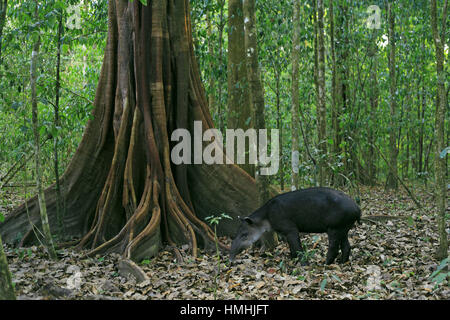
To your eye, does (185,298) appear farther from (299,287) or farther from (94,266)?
(94,266)

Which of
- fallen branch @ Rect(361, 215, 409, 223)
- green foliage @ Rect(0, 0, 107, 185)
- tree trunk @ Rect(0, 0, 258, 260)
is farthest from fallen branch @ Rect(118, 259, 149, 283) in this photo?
fallen branch @ Rect(361, 215, 409, 223)

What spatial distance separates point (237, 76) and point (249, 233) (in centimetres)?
462

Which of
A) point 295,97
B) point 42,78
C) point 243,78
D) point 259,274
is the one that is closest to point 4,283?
point 259,274

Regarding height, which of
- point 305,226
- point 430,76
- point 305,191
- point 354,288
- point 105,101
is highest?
point 430,76

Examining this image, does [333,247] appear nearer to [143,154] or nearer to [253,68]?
[253,68]

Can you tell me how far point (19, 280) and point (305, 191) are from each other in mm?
4075

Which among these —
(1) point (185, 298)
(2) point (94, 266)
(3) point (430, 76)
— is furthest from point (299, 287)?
(3) point (430, 76)

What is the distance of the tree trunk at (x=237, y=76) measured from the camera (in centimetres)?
1066

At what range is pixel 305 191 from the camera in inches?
282

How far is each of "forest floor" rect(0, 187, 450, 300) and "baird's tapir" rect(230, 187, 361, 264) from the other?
0.28 m

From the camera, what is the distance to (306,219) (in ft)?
23.2

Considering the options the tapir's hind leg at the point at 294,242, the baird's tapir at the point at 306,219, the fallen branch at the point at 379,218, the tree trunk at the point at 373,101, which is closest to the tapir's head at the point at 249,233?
the baird's tapir at the point at 306,219

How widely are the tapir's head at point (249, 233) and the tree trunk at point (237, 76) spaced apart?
3.69 meters

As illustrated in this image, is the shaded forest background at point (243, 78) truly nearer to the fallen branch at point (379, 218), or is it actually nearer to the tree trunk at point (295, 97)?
the tree trunk at point (295, 97)
